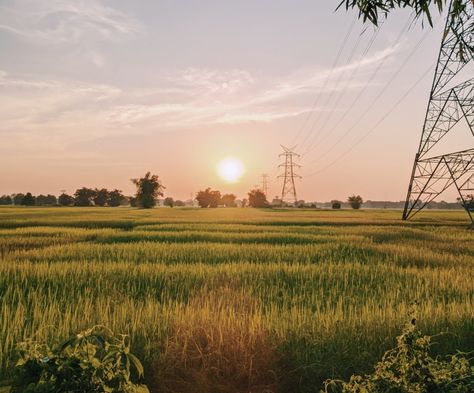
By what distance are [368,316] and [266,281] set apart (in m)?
3.43

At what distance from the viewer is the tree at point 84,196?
5655 inches

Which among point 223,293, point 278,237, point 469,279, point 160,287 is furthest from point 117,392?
point 278,237

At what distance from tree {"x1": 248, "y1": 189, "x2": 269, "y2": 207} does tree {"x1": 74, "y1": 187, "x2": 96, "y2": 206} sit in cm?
5823

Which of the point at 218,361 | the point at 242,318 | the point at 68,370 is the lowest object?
the point at 218,361

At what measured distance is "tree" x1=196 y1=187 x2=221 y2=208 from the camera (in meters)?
162

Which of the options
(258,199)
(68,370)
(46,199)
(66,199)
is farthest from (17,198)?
(68,370)

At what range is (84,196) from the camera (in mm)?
146875

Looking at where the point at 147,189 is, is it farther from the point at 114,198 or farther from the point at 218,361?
the point at 218,361

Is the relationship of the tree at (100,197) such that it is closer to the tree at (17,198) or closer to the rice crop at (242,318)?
the tree at (17,198)

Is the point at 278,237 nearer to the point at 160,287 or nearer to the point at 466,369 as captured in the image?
the point at 160,287

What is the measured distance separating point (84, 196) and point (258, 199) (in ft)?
204

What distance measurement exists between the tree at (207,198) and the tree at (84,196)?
1552 inches

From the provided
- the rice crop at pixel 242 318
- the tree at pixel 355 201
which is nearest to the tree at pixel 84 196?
the tree at pixel 355 201

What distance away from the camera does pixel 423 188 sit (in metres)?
33.4
